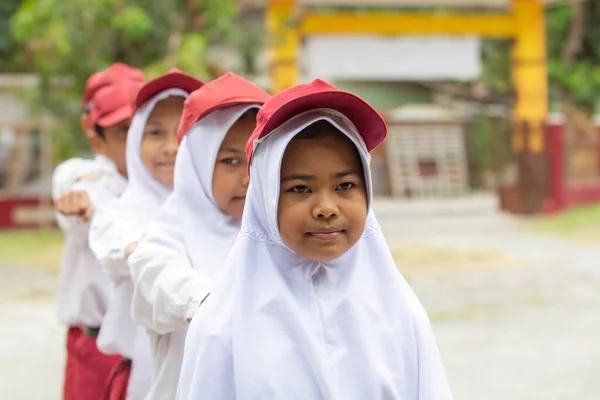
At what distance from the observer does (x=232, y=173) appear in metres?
2.75

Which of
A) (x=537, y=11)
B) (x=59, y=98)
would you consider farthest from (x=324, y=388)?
(x=537, y=11)

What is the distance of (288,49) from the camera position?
15.1 m

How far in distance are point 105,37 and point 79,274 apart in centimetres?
997

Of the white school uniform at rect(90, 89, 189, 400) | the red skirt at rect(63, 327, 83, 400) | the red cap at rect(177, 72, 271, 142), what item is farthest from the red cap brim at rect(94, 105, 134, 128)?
the red cap at rect(177, 72, 271, 142)

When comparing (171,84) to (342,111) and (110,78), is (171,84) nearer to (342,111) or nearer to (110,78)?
(110,78)

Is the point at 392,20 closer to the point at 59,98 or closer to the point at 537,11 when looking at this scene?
the point at 537,11

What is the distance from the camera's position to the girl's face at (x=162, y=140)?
324cm

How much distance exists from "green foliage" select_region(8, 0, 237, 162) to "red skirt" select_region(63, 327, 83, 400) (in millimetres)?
8714

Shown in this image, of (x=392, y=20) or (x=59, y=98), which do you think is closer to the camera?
(x=59, y=98)

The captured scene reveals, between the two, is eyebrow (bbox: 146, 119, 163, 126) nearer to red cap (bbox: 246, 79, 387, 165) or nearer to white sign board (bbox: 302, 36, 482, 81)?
red cap (bbox: 246, 79, 387, 165)

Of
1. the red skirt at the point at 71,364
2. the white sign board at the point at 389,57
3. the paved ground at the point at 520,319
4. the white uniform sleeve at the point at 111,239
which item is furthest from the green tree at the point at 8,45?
the white uniform sleeve at the point at 111,239

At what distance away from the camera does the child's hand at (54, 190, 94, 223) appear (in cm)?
355

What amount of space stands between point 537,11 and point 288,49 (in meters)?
3.90

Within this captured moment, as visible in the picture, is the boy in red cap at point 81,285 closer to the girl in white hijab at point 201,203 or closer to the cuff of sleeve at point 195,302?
the girl in white hijab at point 201,203
